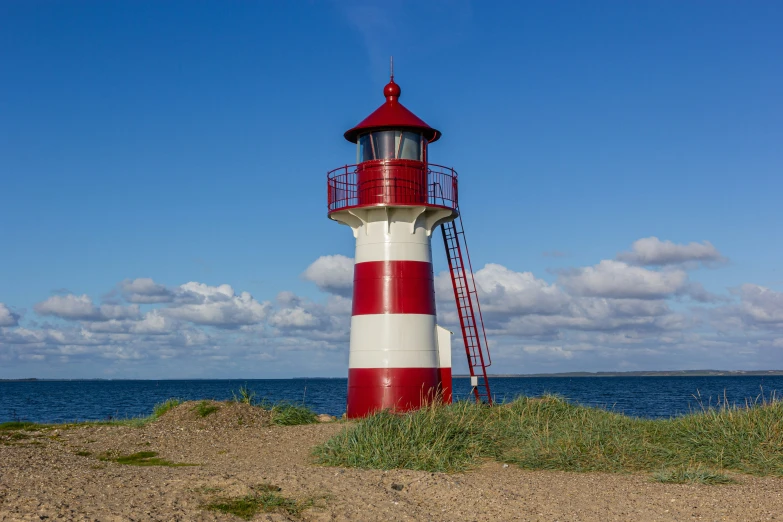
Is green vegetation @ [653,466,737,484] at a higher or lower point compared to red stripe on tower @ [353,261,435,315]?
lower

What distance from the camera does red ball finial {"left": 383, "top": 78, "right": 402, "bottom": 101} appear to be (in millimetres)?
19000

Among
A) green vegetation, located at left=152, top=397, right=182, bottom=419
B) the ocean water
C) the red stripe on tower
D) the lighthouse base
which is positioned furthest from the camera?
the ocean water

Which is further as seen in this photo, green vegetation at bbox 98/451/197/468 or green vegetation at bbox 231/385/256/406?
green vegetation at bbox 231/385/256/406

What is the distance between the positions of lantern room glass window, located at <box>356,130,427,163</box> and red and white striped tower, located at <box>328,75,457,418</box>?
0.02 metres

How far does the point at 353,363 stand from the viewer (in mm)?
18281

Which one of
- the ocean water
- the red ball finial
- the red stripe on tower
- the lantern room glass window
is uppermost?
the red ball finial

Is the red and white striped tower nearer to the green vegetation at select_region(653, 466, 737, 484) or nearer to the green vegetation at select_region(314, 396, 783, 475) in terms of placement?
the green vegetation at select_region(314, 396, 783, 475)

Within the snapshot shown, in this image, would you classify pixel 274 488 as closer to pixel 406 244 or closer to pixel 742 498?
pixel 742 498

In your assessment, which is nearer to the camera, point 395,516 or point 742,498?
point 395,516

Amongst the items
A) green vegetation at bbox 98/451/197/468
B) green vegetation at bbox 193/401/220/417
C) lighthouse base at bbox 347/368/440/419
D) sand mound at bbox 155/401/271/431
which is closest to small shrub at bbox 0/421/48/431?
sand mound at bbox 155/401/271/431

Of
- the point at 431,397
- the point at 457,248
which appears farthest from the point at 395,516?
the point at 457,248

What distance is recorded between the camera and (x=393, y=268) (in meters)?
18.0

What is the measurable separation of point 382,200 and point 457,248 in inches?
108

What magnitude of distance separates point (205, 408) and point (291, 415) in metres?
1.89
